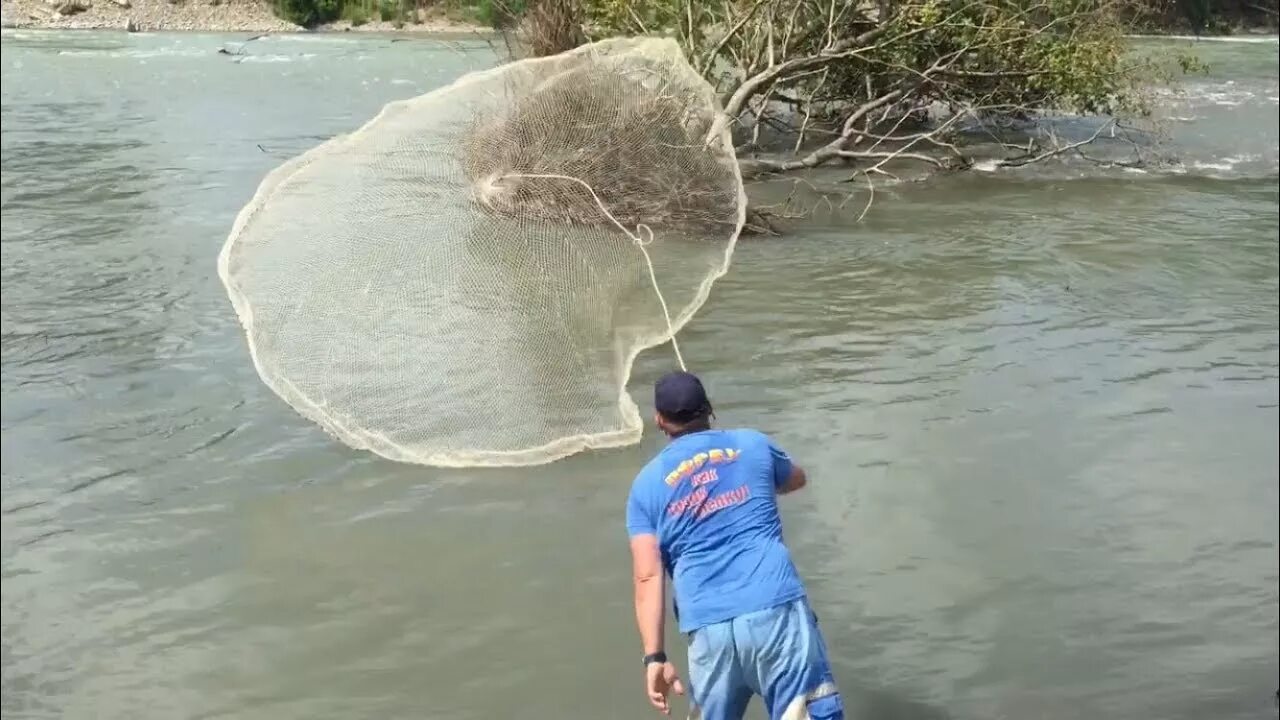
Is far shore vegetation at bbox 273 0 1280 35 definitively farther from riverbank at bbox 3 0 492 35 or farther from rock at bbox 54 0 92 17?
rock at bbox 54 0 92 17

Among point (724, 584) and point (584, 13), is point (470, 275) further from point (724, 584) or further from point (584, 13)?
point (584, 13)

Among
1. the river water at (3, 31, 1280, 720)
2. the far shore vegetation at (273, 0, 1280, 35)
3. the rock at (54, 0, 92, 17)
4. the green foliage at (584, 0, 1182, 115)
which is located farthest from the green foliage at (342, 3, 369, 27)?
the river water at (3, 31, 1280, 720)

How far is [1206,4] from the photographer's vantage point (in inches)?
928

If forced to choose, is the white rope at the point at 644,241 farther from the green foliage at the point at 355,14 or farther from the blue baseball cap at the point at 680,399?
the green foliage at the point at 355,14

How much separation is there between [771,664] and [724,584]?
21 cm

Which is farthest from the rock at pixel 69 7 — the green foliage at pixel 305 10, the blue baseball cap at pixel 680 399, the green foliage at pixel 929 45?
the blue baseball cap at pixel 680 399

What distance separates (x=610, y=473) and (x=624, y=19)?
8027 millimetres

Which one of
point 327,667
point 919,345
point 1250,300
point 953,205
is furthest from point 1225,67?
point 327,667

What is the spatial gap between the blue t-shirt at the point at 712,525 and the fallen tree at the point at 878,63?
27.6ft

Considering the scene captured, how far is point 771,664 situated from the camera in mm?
2842

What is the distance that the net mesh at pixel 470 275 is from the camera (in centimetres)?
498

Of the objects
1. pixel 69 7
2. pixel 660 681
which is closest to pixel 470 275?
pixel 660 681

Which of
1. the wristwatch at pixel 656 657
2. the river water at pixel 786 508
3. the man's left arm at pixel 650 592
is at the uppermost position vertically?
the man's left arm at pixel 650 592

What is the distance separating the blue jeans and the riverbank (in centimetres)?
3617
